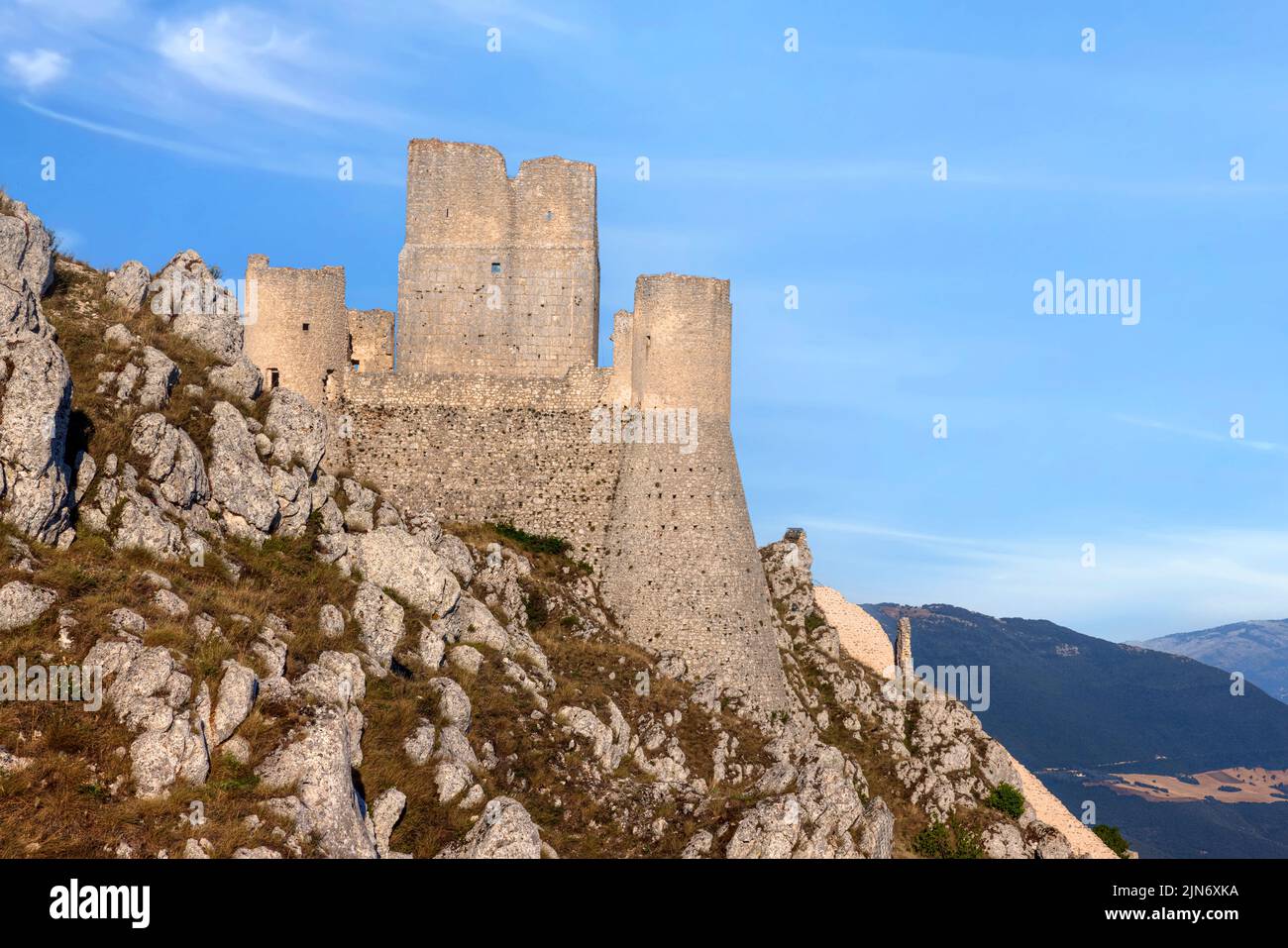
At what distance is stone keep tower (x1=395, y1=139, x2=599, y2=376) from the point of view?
45.8 m

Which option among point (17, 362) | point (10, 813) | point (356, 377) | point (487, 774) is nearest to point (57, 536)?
point (17, 362)

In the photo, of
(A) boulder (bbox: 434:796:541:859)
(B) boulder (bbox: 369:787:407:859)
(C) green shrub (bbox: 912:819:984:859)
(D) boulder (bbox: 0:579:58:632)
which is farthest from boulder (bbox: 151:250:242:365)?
(C) green shrub (bbox: 912:819:984:859)

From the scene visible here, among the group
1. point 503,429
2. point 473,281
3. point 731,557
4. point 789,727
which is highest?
point 473,281

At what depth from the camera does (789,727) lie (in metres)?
42.7

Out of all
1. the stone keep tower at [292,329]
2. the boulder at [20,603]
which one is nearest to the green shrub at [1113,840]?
the stone keep tower at [292,329]

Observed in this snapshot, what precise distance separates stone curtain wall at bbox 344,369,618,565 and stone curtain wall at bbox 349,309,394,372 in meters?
1.81

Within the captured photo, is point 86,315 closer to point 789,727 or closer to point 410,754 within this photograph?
point 410,754

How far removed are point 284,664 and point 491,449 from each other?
18857 millimetres

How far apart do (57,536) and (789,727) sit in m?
23.6

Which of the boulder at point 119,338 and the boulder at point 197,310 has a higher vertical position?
the boulder at point 197,310

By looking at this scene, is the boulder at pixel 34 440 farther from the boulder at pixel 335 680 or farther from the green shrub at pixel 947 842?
the green shrub at pixel 947 842

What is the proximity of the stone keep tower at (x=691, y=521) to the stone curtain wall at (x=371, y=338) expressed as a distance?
9.08 meters

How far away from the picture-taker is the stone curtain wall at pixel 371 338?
1860 inches

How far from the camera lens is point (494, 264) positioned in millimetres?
45969
